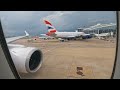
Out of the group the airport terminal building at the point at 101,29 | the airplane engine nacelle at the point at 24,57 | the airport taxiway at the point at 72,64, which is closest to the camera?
the airport terminal building at the point at 101,29

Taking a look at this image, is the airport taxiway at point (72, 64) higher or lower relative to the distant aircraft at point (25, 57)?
lower

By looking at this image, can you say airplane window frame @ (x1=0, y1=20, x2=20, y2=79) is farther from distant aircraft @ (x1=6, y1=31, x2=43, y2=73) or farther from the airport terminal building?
the airport terminal building

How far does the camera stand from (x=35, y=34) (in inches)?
56.7

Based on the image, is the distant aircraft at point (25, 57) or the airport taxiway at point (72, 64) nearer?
the distant aircraft at point (25, 57)

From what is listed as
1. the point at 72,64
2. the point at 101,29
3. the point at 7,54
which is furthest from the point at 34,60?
the point at 101,29

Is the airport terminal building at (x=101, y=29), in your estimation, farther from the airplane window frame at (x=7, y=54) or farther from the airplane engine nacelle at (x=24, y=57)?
the airplane window frame at (x=7, y=54)

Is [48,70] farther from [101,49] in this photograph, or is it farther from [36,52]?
[101,49]

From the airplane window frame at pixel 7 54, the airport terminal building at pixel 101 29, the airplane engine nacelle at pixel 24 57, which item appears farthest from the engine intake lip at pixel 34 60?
the airport terminal building at pixel 101 29

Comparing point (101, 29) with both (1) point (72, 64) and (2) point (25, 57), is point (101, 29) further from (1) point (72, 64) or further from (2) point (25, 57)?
(1) point (72, 64)

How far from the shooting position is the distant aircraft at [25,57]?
1759mm

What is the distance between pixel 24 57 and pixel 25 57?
0.01 metres

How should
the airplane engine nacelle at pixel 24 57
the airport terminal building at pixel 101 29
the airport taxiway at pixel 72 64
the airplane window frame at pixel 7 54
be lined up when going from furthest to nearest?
the airport taxiway at pixel 72 64
the airplane engine nacelle at pixel 24 57
the airplane window frame at pixel 7 54
the airport terminal building at pixel 101 29

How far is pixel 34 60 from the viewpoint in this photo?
2.01 m
